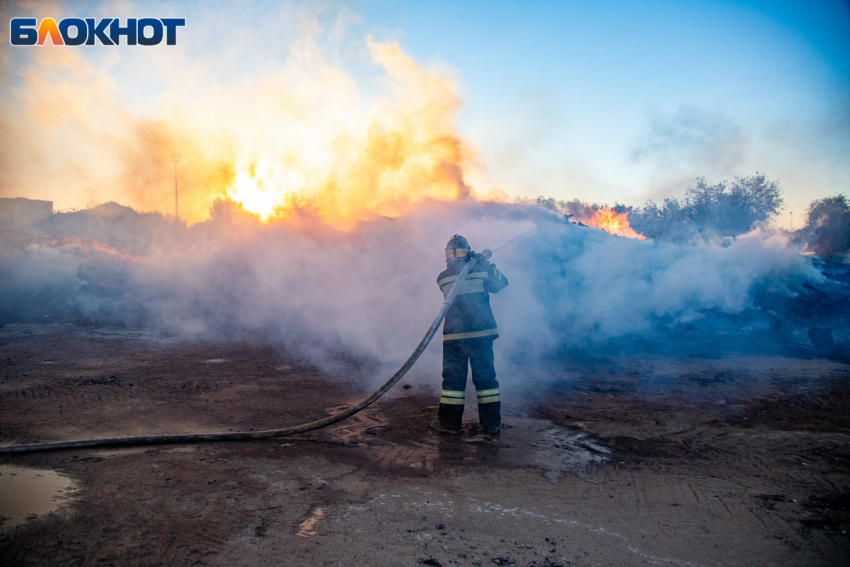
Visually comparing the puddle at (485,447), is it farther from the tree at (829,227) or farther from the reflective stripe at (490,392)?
the tree at (829,227)

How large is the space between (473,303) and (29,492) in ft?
13.5

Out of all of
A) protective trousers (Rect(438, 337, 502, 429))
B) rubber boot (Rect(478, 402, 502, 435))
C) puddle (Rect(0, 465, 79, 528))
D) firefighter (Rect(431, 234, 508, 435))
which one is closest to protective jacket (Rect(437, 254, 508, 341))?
firefighter (Rect(431, 234, 508, 435))

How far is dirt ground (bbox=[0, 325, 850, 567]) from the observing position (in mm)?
2537

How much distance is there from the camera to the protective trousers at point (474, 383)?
15.5ft

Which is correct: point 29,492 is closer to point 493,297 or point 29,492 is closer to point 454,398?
point 454,398

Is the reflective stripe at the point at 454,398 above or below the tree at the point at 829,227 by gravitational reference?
below

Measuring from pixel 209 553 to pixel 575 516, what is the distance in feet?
7.77

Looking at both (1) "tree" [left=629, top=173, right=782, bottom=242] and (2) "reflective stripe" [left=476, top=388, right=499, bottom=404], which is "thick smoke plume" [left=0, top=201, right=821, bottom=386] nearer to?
(2) "reflective stripe" [left=476, top=388, right=499, bottom=404]

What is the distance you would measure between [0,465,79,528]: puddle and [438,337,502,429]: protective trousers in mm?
3277

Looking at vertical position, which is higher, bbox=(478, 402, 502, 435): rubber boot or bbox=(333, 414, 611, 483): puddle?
bbox=(478, 402, 502, 435): rubber boot

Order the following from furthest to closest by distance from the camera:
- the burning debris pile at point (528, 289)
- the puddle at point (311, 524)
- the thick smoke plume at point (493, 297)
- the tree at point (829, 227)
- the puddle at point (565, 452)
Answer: the tree at point (829, 227) < the burning debris pile at point (528, 289) < the thick smoke plume at point (493, 297) < the puddle at point (565, 452) < the puddle at point (311, 524)

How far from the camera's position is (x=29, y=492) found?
3.02m

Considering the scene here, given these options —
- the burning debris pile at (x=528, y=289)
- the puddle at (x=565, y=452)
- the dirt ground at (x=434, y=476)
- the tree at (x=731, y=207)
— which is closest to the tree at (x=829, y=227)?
the tree at (x=731, y=207)

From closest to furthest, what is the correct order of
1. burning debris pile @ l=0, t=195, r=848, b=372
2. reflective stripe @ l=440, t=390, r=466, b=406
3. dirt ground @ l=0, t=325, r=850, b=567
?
dirt ground @ l=0, t=325, r=850, b=567 < reflective stripe @ l=440, t=390, r=466, b=406 < burning debris pile @ l=0, t=195, r=848, b=372
